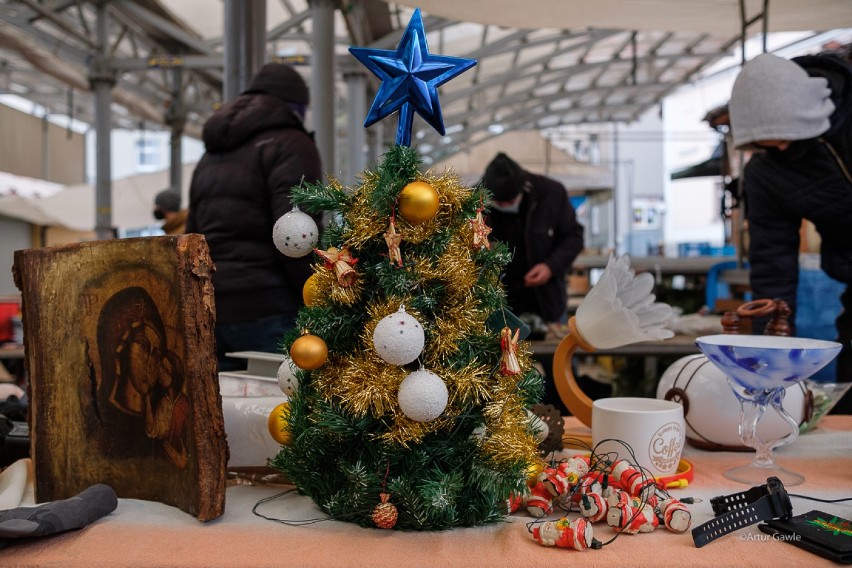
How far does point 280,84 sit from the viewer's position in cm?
193

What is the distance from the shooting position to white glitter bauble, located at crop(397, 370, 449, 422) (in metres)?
0.76

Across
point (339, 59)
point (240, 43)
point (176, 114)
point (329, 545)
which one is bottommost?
point (329, 545)

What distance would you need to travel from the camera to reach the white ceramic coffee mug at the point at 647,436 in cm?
97

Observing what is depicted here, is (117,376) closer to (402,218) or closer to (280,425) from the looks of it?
(280,425)

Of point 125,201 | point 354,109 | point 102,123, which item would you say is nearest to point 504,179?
point 354,109

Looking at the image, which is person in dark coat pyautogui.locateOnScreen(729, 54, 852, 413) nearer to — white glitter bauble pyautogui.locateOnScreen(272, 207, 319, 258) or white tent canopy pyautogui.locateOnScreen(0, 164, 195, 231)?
white glitter bauble pyautogui.locateOnScreen(272, 207, 319, 258)

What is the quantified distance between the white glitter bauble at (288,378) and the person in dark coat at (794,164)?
126cm

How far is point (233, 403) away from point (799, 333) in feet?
8.56

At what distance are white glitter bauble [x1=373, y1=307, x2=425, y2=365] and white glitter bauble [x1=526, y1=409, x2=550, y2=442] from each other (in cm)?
22

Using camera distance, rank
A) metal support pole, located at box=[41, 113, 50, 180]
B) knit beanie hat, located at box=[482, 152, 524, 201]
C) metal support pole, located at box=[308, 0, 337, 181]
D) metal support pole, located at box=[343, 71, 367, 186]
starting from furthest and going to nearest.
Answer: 1. metal support pole, located at box=[343, 71, 367, 186]
2. metal support pole, located at box=[308, 0, 337, 181]
3. knit beanie hat, located at box=[482, 152, 524, 201]
4. metal support pole, located at box=[41, 113, 50, 180]

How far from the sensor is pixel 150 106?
11641 millimetres

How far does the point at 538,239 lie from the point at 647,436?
6.77ft

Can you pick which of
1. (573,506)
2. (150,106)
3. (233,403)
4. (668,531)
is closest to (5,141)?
(233,403)

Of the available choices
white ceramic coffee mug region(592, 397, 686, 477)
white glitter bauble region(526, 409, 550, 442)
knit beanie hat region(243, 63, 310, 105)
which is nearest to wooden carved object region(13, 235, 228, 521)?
white glitter bauble region(526, 409, 550, 442)
